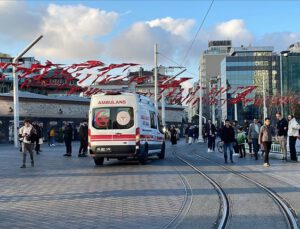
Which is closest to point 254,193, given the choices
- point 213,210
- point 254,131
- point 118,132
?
point 213,210

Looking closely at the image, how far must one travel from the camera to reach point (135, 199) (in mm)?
10242

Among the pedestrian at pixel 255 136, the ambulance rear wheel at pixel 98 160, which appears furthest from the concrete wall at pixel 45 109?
the pedestrian at pixel 255 136

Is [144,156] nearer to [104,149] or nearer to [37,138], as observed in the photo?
[104,149]

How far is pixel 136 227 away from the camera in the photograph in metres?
7.67

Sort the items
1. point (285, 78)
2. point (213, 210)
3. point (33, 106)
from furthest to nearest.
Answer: point (285, 78) < point (33, 106) < point (213, 210)

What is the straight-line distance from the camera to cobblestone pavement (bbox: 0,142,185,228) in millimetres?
8117

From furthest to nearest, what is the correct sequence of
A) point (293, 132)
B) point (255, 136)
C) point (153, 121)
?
point (255, 136) < point (153, 121) < point (293, 132)

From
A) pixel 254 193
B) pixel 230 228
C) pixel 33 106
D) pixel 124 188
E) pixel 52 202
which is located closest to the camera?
pixel 230 228

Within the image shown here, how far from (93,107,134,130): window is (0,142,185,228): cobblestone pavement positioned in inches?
103

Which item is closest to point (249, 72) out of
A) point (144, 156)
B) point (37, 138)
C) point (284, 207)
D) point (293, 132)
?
point (37, 138)

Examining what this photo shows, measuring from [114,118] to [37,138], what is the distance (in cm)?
830

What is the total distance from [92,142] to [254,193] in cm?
847

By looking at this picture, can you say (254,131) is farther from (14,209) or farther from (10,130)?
(10,130)

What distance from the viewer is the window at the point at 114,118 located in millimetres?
18203
